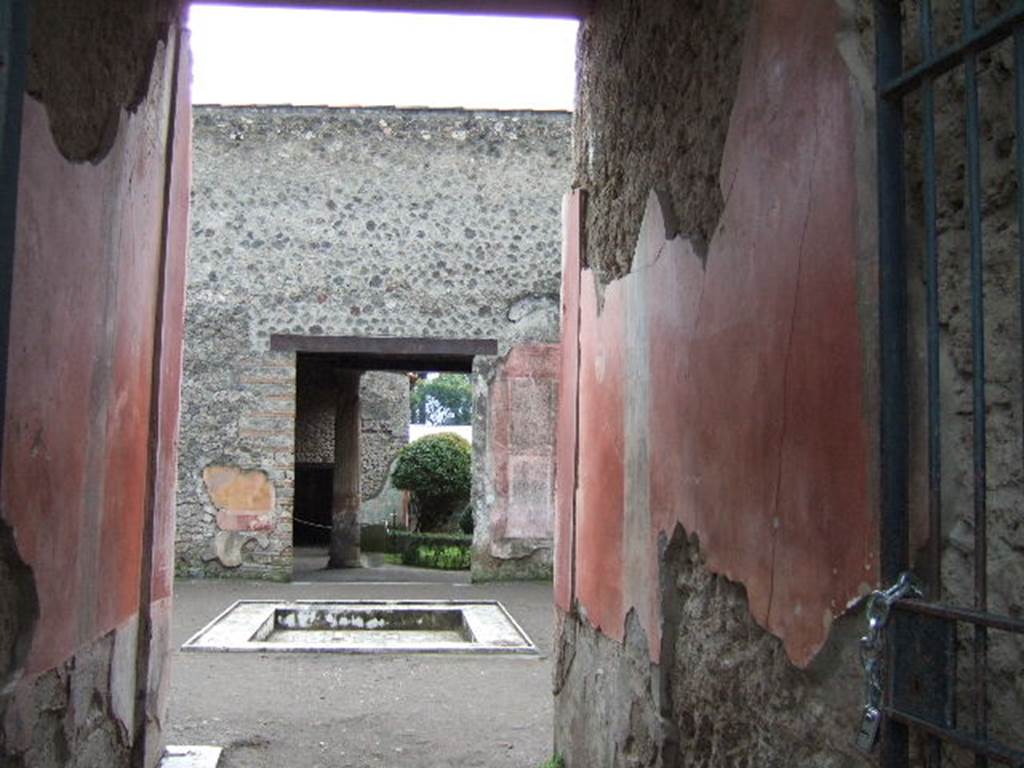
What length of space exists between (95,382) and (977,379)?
217cm

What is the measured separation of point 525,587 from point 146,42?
26.6 feet

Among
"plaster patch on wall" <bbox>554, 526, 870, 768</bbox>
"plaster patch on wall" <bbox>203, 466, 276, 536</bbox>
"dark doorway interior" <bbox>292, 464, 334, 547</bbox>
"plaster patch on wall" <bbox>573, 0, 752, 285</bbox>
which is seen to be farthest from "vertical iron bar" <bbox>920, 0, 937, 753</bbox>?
"dark doorway interior" <bbox>292, 464, 334, 547</bbox>

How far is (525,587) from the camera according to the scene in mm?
11000

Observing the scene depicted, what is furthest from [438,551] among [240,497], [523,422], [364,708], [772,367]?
[772,367]

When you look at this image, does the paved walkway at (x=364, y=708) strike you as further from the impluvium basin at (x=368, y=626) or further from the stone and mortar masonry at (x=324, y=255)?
the stone and mortar masonry at (x=324, y=255)

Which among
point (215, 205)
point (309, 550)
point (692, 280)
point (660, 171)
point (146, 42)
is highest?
point (215, 205)

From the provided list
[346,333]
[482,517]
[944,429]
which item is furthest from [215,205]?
[944,429]

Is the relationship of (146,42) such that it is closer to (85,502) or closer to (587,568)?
(85,502)

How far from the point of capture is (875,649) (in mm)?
1685

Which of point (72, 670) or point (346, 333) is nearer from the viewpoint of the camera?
point (72, 670)

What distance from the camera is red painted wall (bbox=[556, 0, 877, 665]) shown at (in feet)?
6.21

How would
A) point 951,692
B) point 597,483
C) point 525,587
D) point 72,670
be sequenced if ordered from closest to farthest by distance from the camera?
1. point 951,692
2. point 72,670
3. point 597,483
4. point 525,587

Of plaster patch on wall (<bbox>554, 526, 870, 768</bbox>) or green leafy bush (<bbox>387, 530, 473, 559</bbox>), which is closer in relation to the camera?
plaster patch on wall (<bbox>554, 526, 870, 768</bbox>)

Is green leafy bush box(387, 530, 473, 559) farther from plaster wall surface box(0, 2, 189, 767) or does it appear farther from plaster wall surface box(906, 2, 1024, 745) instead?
plaster wall surface box(906, 2, 1024, 745)
